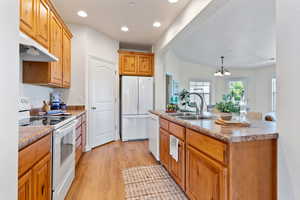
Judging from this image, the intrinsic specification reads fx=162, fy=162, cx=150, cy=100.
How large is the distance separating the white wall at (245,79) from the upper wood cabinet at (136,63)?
213cm

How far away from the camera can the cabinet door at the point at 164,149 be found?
2.47m

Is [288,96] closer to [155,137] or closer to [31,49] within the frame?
[155,137]

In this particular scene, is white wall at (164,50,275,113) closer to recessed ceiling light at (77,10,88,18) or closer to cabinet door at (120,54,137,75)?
cabinet door at (120,54,137,75)

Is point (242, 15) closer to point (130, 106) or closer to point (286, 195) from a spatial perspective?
point (286, 195)

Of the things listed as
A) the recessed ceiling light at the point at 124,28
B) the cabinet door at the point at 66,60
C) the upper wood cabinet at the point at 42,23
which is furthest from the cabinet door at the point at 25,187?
the recessed ceiling light at the point at 124,28

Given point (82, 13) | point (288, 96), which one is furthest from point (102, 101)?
point (288, 96)

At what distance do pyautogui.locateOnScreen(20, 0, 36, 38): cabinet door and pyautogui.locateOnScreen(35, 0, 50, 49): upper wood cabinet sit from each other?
0.10 metres

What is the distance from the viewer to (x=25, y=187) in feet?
3.58

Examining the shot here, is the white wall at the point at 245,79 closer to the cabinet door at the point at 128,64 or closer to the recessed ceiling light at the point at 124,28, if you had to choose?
the cabinet door at the point at 128,64

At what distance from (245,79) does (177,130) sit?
7268 millimetres

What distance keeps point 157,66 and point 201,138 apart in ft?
11.1

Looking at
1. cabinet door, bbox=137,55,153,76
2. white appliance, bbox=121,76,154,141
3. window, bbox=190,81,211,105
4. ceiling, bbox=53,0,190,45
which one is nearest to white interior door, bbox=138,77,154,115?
white appliance, bbox=121,76,154,141

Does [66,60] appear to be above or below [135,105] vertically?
above

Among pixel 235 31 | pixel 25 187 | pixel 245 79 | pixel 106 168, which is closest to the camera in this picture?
pixel 25 187
